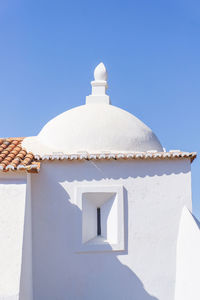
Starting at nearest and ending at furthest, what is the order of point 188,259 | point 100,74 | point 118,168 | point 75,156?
point 188,259, point 75,156, point 118,168, point 100,74

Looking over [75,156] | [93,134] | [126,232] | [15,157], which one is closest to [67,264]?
[126,232]

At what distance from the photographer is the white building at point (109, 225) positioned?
7.46 metres

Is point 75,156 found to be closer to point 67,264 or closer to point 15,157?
point 15,157

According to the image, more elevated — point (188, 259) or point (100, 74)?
point (100, 74)

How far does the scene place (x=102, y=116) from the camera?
30.1 feet

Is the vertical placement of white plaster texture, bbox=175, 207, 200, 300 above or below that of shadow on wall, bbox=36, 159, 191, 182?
below

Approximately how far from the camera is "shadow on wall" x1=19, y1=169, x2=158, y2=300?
745 cm

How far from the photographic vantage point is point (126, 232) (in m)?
7.78

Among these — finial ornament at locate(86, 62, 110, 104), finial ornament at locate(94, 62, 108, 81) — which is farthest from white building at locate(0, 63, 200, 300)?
finial ornament at locate(94, 62, 108, 81)

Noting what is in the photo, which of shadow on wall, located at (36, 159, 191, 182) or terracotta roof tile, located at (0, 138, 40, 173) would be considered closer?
terracotta roof tile, located at (0, 138, 40, 173)

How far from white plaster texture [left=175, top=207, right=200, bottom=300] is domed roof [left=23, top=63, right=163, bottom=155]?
7.73 ft

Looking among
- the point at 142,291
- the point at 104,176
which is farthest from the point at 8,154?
the point at 142,291

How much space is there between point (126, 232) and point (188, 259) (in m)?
1.53

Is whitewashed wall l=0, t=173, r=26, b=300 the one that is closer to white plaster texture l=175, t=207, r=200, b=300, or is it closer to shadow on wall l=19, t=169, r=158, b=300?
shadow on wall l=19, t=169, r=158, b=300
